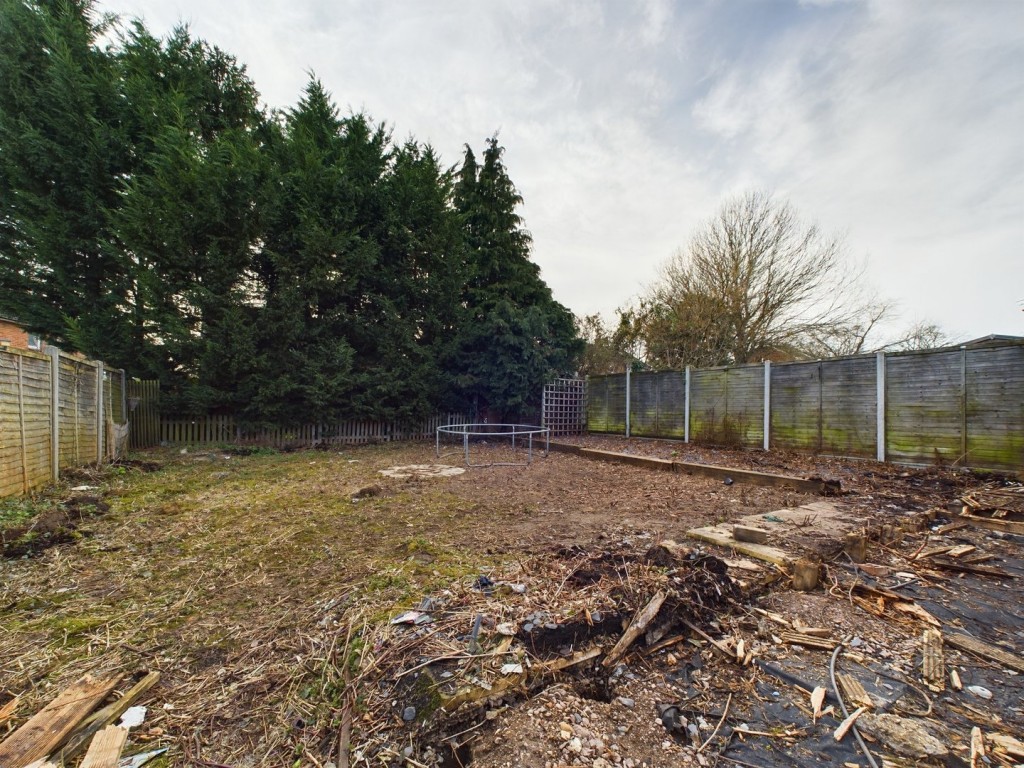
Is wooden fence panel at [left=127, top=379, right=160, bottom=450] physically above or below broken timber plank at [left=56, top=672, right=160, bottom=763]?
above

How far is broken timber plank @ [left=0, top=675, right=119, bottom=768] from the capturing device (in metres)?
1.28

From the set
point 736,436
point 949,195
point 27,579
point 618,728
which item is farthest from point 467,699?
point 949,195

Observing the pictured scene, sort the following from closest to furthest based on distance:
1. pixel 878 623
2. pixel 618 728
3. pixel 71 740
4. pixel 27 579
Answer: pixel 71 740
pixel 618 728
pixel 878 623
pixel 27 579

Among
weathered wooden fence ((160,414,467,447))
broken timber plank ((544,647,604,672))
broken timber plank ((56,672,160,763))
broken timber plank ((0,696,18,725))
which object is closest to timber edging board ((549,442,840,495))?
broken timber plank ((544,647,604,672))

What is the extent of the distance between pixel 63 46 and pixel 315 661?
40.8ft

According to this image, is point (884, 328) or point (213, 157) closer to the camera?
point (213, 157)

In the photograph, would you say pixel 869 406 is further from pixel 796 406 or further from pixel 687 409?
pixel 687 409

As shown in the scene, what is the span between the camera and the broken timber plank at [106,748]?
4.14 ft

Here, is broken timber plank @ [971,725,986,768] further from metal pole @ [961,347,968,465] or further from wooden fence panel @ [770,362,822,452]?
wooden fence panel @ [770,362,822,452]

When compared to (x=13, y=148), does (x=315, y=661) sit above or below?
below

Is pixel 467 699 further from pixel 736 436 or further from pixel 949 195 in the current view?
pixel 949 195

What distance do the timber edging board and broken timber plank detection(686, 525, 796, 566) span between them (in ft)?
8.09

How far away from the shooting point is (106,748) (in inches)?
51.8

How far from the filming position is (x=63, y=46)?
7.67m
